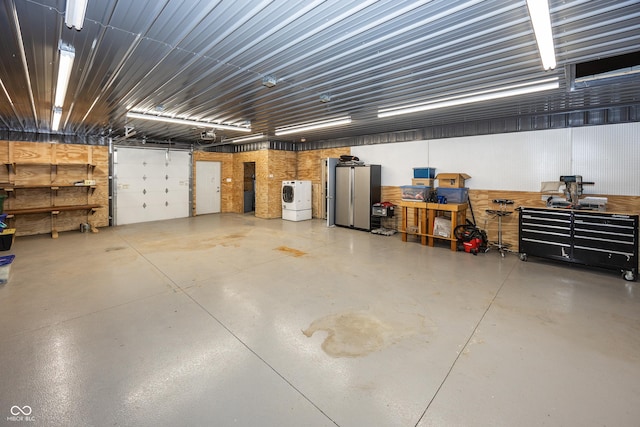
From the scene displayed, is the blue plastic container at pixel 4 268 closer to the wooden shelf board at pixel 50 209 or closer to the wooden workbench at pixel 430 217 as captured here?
the wooden shelf board at pixel 50 209

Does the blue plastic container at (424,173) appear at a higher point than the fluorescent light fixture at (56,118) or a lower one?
lower

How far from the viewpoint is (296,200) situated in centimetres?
995

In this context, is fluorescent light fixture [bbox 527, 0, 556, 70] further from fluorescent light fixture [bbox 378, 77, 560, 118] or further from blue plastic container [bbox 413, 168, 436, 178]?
blue plastic container [bbox 413, 168, 436, 178]

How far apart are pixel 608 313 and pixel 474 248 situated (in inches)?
103

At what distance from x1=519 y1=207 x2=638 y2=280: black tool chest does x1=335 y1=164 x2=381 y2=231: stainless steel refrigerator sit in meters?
3.79

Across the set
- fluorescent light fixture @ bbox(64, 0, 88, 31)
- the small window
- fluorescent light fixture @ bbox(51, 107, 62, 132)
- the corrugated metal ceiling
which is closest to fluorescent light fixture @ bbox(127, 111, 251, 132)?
the corrugated metal ceiling

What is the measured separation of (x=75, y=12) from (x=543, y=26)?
3775mm

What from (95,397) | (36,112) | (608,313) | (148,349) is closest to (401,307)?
(608,313)

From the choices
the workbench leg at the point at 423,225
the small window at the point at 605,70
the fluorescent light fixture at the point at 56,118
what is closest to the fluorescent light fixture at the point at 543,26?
the small window at the point at 605,70

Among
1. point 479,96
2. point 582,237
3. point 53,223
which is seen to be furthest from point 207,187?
point 582,237

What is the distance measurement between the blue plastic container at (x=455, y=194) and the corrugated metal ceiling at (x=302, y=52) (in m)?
1.82

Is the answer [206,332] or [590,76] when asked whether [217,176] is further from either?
[590,76]

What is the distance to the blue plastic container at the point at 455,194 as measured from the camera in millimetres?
6500

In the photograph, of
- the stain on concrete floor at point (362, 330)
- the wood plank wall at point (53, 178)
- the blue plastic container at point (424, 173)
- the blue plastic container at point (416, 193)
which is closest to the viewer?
the stain on concrete floor at point (362, 330)
